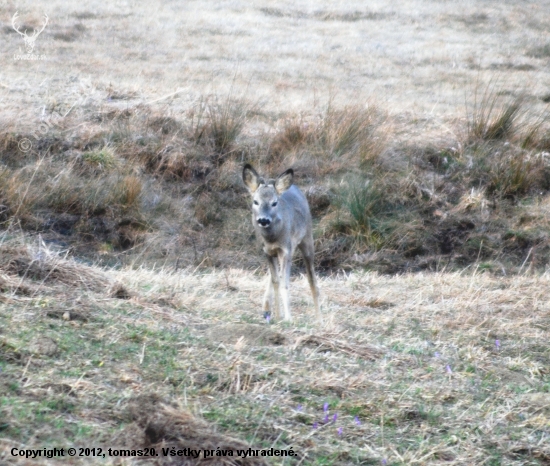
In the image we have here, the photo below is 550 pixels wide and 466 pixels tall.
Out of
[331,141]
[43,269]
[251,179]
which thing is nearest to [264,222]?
[251,179]

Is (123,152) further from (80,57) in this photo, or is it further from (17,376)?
(17,376)

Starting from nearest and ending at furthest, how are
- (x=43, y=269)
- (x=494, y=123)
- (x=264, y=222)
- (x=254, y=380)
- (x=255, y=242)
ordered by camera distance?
(x=254, y=380) → (x=43, y=269) → (x=264, y=222) → (x=255, y=242) → (x=494, y=123)

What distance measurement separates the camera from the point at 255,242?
615 inches

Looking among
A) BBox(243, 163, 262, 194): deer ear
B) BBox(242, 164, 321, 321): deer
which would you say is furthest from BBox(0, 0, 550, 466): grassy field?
BBox(243, 163, 262, 194): deer ear

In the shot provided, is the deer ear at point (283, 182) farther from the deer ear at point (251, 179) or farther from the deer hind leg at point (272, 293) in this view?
the deer hind leg at point (272, 293)

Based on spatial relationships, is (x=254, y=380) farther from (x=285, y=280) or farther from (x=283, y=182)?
(x=283, y=182)

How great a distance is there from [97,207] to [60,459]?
11.2 m

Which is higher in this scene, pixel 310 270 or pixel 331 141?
pixel 310 270

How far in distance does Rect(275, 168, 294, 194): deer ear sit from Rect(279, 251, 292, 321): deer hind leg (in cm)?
71

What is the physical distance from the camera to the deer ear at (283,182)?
9594 millimetres

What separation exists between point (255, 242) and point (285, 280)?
21.7 ft

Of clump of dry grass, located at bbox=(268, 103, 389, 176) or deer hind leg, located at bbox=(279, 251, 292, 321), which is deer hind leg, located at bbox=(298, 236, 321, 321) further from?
clump of dry grass, located at bbox=(268, 103, 389, 176)

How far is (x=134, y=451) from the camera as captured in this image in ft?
15.3

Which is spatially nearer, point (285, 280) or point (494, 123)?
point (285, 280)
